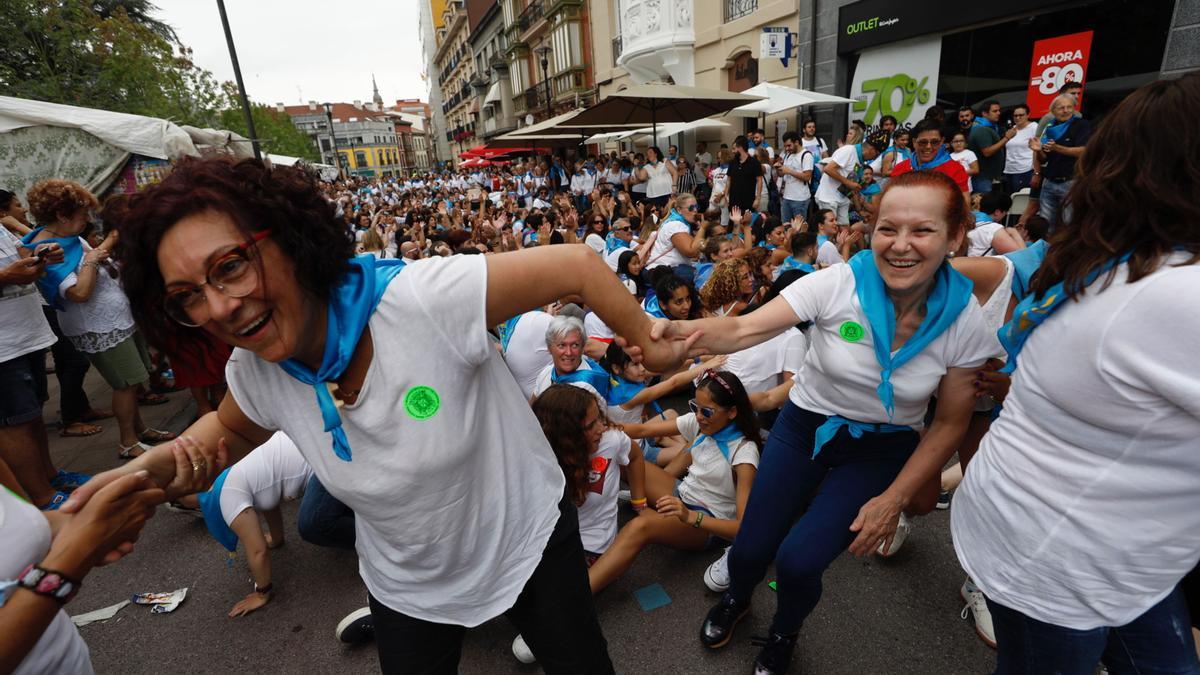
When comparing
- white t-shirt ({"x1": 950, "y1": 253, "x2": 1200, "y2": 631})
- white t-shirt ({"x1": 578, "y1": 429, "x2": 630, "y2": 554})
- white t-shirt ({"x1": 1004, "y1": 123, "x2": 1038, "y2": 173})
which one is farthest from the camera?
white t-shirt ({"x1": 1004, "y1": 123, "x2": 1038, "y2": 173})

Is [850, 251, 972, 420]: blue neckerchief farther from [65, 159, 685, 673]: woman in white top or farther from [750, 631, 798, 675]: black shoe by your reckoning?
[750, 631, 798, 675]: black shoe

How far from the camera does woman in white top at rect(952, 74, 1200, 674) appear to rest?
1.11 meters

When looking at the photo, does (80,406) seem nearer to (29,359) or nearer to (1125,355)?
(29,359)

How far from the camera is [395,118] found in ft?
374

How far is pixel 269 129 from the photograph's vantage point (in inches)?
1395

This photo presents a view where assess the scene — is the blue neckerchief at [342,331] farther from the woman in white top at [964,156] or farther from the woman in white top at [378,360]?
the woman in white top at [964,156]

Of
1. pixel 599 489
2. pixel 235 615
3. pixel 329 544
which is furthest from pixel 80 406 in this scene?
pixel 599 489

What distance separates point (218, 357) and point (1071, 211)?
224 cm

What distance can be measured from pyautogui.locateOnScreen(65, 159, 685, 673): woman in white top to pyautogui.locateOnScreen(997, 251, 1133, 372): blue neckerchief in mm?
966

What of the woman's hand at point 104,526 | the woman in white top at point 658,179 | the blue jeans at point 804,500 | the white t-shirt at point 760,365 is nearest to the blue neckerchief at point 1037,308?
the blue jeans at point 804,500

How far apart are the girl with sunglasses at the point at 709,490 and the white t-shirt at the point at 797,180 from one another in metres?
7.45

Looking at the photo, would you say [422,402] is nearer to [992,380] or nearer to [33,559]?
[33,559]

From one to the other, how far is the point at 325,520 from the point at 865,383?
8.84 ft

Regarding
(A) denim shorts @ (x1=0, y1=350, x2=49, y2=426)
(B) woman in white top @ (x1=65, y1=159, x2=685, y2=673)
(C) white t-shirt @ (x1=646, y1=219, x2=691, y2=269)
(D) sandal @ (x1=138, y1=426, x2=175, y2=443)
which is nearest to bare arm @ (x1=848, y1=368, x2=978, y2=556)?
(B) woman in white top @ (x1=65, y1=159, x2=685, y2=673)
